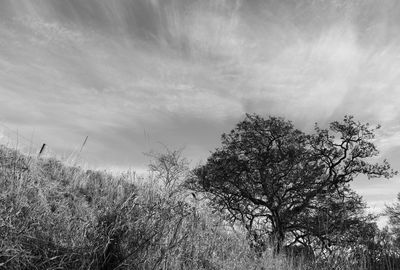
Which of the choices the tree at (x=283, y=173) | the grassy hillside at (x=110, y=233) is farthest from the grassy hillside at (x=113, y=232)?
the tree at (x=283, y=173)

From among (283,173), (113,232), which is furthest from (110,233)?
(283,173)

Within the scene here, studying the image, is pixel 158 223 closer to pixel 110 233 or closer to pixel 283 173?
pixel 110 233

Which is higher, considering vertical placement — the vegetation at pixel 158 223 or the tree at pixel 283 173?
the tree at pixel 283 173

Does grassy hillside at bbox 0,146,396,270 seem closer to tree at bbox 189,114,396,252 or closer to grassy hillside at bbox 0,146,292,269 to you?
grassy hillside at bbox 0,146,292,269

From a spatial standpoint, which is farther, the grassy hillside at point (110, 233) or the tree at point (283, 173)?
the tree at point (283, 173)

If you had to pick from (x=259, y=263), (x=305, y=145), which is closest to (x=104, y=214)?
(x=259, y=263)

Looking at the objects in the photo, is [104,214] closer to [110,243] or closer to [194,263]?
[110,243]

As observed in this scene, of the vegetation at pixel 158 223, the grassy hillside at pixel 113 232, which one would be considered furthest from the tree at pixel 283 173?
the grassy hillside at pixel 113 232

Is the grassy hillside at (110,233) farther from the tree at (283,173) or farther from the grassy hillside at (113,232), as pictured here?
the tree at (283,173)

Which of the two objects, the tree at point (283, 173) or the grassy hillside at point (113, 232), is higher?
the tree at point (283, 173)

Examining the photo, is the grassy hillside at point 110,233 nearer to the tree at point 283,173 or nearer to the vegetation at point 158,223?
the vegetation at point 158,223

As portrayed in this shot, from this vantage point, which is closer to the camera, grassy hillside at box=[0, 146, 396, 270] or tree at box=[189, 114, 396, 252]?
grassy hillside at box=[0, 146, 396, 270]

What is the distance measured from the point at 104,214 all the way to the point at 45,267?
1.16 metres

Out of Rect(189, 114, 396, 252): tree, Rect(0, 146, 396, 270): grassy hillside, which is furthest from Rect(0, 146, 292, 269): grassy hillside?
Rect(189, 114, 396, 252): tree
